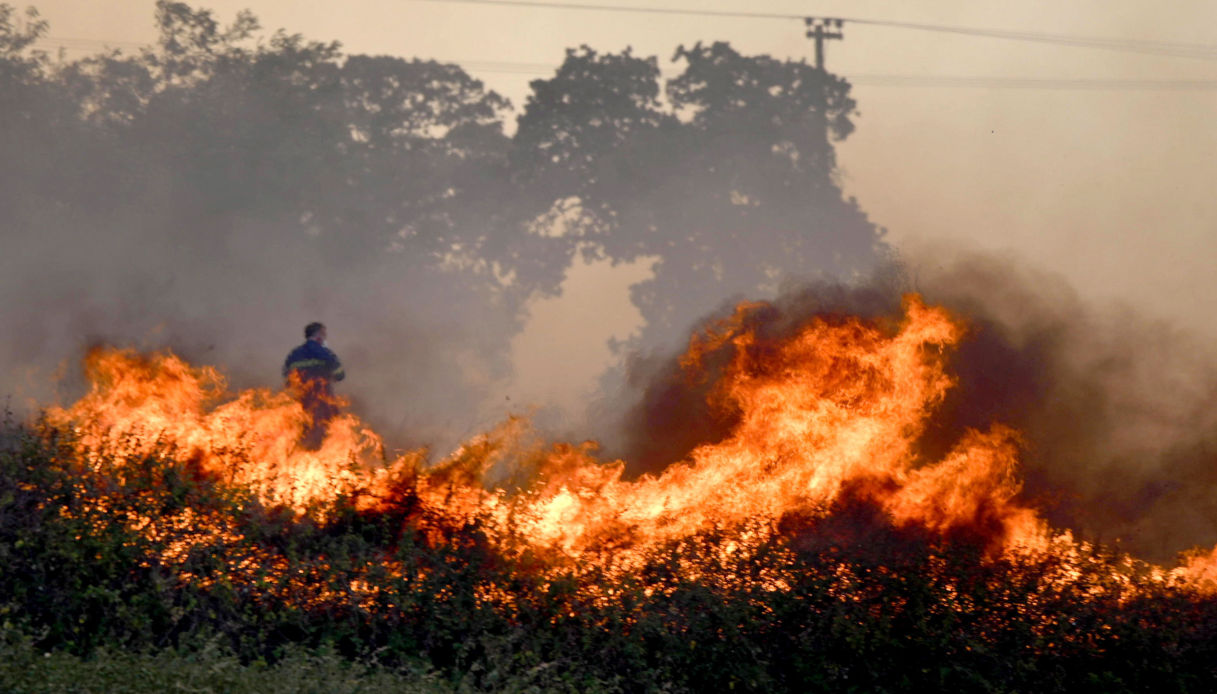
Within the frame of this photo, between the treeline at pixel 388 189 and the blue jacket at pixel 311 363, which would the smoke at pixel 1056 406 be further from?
the treeline at pixel 388 189

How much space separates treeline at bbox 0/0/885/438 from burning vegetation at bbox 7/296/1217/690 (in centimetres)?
2441

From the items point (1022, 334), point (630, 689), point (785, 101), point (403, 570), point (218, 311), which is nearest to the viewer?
point (630, 689)

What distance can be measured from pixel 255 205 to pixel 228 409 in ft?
85.9

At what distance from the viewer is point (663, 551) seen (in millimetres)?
11047

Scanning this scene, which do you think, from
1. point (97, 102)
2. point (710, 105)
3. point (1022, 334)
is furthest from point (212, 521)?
point (710, 105)

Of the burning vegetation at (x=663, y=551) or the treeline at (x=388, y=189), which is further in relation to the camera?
the treeline at (x=388, y=189)

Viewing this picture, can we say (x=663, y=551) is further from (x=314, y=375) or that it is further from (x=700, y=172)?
(x=700, y=172)

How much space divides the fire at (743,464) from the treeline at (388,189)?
77.5 feet

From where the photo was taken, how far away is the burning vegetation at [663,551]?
1002 cm

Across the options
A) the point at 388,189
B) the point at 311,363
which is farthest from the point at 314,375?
the point at 388,189

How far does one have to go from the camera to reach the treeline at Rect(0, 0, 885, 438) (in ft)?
120

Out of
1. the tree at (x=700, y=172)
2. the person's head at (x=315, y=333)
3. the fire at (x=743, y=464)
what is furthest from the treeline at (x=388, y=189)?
the fire at (x=743, y=464)

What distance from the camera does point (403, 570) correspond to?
10.5m

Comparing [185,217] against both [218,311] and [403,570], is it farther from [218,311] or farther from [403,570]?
[403,570]
